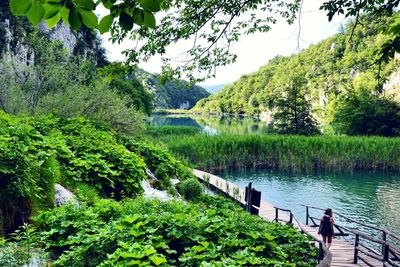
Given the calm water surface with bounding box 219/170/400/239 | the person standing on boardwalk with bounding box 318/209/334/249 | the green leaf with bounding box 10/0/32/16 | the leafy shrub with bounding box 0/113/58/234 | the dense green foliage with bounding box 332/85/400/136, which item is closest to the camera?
the green leaf with bounding box 10/0/32/16

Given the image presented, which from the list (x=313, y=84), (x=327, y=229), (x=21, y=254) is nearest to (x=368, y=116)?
(x=327, y=229)

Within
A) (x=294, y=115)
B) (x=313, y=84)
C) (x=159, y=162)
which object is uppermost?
(x=313, y=84)

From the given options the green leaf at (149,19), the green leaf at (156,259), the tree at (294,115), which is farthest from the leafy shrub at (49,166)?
the tree at (294,115)

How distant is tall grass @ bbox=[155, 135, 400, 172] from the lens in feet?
83.8

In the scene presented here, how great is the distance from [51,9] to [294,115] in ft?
→ 146

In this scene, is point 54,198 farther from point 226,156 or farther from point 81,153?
point 226,156

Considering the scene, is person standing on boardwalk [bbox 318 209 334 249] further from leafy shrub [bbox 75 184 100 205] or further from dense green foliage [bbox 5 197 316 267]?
leafy shrub [bbox 75 184 100 205]

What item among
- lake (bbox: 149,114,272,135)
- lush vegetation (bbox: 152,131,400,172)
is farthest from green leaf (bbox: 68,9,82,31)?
lake (bbox: 149,114,272,135)

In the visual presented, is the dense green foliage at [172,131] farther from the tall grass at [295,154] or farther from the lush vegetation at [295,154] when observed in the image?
the lush vegetation at [295,154]

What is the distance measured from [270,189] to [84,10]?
20532 mm

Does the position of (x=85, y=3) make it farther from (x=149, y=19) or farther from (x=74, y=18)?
(x=149, y=19)

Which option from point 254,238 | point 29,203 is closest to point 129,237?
point 254,238

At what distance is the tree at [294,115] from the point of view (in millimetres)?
43753

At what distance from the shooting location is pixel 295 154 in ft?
87.9
